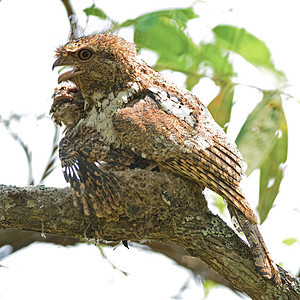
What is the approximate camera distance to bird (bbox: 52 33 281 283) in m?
2.74

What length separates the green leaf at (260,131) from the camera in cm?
402

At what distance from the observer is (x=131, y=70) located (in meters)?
3.06

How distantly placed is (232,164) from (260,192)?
58.8 inches

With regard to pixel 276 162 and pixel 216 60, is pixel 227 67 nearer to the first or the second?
pixel 216 60

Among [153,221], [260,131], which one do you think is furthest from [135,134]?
[260,131]

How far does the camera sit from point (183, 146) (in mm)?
2730

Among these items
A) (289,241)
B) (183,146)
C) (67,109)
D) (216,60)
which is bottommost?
(289,241)

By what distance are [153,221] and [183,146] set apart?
0.55 meters

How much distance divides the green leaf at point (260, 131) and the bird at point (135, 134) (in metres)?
1.06

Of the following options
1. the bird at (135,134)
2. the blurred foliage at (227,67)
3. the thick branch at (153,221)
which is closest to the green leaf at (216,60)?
the blurred foliage at (227,67)

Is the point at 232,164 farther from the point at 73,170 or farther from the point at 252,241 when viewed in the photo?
the point at 73,170

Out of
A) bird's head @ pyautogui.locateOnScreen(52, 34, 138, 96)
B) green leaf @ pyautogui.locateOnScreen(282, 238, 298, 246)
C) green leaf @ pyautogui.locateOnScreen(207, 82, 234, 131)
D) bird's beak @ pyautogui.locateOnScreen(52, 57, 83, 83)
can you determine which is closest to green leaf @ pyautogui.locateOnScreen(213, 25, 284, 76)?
green leaf @ pyautogui.locateOnScreen(207, 82, 234, 131)

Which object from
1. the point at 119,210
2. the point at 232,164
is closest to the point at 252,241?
the point at 232,164

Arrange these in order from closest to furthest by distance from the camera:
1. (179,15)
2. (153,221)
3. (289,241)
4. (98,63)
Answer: (153,221), (98,63), (179,15), (289,241)
